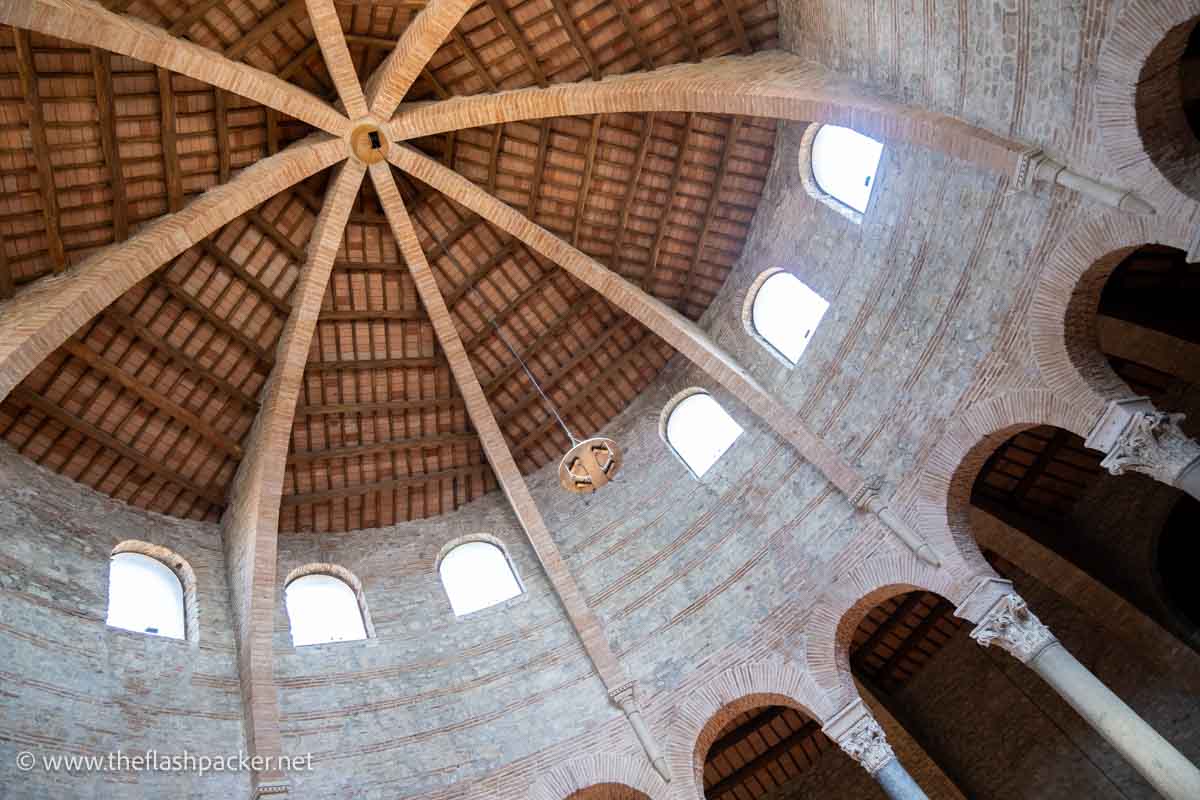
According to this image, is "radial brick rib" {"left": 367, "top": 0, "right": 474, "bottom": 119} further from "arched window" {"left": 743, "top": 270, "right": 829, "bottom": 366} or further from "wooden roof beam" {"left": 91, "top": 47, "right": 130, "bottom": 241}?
"arched window" {"left": 743, "top": 270, "right": 829, "bottom": 366}

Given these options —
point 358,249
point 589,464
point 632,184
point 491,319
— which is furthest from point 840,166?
point 358,249

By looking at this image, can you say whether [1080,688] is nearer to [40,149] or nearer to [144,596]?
[144,596]

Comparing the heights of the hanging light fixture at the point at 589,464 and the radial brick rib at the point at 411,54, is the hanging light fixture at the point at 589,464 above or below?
below

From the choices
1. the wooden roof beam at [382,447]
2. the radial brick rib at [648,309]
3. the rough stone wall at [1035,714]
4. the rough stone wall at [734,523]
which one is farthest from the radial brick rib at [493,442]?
the rough stone wall at [1035,714]

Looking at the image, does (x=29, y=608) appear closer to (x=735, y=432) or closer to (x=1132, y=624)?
(x=735, y=432)

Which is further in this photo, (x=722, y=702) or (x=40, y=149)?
(x=722, y=702)

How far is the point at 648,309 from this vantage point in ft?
57.9

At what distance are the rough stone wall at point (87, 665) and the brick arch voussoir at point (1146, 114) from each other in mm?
12560

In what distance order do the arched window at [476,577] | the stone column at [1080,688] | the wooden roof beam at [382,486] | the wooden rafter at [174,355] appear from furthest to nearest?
the wooden roof beam at [382,486]
the arched window at [476,577]
the wooden rafter at [174,355]
the stone column at [1080,688]

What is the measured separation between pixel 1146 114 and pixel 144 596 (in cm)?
1394

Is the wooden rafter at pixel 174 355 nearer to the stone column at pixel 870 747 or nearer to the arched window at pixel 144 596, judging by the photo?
the arched window at pixel 144 596

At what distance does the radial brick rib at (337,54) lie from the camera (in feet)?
47.1

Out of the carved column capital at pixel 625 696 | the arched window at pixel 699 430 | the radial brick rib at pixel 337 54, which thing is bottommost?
the carved column capital at pixel 625 696

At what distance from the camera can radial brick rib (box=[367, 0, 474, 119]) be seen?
14.5m
